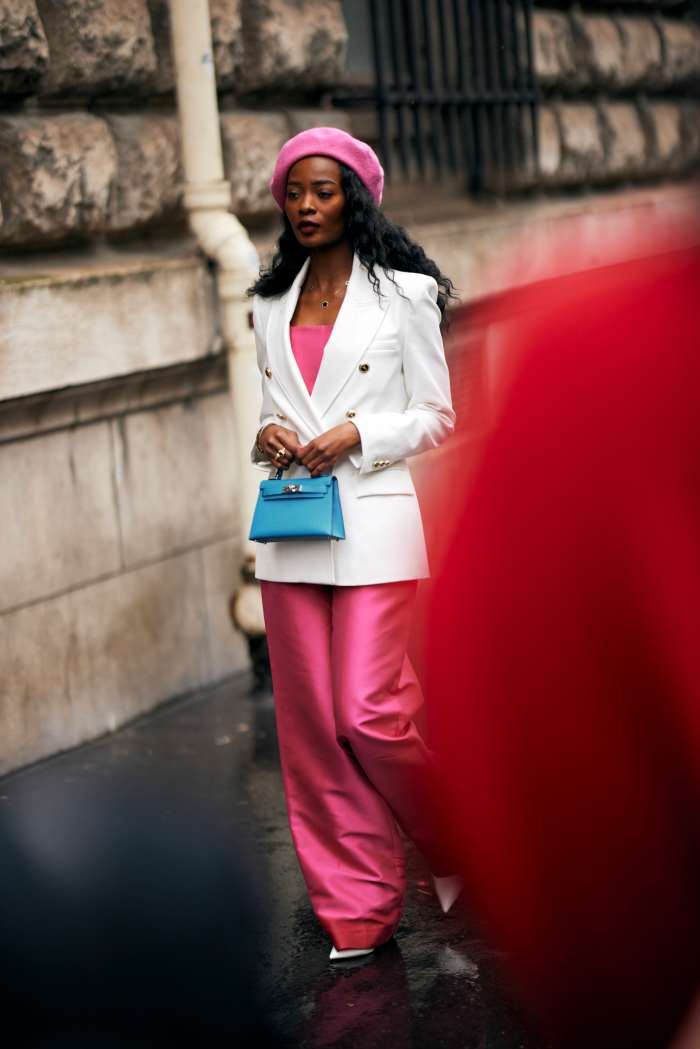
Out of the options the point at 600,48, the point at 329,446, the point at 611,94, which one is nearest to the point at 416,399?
the point at 329,446

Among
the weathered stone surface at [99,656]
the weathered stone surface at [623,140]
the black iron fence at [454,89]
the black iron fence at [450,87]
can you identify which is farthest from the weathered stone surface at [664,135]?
the weathered stone surface at [99,656]

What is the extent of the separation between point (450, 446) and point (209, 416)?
2593 millimetres

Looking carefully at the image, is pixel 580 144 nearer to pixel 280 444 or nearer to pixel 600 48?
pixel 600 48

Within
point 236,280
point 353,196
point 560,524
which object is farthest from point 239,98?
point 560,524

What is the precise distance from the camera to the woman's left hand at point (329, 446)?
3.54 metres

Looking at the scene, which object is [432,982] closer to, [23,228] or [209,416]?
[23,228]

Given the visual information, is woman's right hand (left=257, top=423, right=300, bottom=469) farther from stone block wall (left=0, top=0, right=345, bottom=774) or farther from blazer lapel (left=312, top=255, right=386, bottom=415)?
stone block wall (left=0, top=0, right=345, bottom=774)

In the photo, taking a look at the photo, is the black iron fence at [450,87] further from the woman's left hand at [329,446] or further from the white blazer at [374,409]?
the woman's left hand at [329,446]

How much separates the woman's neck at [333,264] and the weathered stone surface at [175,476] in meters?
2.10

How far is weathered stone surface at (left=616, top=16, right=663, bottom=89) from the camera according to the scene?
10.4 meters

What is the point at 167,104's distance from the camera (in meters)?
6.06

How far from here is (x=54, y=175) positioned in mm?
5289

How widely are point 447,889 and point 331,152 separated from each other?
5.07ft

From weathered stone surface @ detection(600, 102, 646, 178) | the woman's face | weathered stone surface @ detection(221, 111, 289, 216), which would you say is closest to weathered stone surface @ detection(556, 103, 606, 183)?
weathered stone surface @ detection(600, 102, 646, 178)
